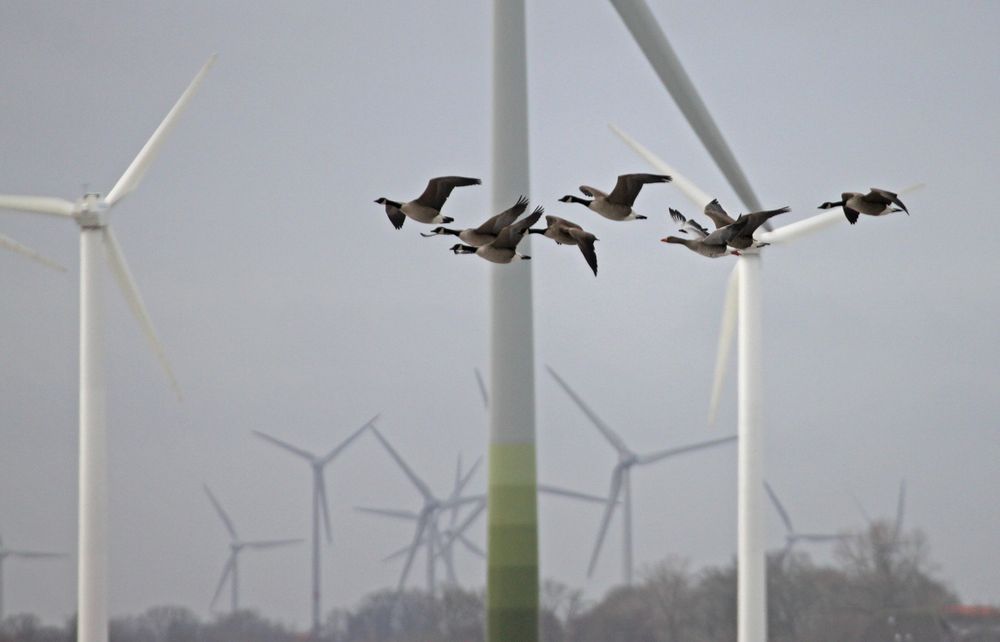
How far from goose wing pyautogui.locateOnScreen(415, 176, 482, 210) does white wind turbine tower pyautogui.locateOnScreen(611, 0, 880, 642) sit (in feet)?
50.3

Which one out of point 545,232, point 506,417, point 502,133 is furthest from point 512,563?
point 545,232

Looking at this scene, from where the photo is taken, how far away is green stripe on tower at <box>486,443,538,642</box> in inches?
1467

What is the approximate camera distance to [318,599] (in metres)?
79.5

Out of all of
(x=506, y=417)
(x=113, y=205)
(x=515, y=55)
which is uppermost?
(x=515, y=55)

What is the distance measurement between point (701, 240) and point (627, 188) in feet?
4.48

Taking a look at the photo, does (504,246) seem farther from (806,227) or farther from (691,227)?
(806,227)

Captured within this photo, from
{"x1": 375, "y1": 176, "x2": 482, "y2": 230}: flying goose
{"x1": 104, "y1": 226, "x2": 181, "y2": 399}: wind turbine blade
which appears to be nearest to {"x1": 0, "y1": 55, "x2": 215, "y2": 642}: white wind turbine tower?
{"x1": 104, "y1": 226, "x2": 181, "y2": 399}: wind turbine blade

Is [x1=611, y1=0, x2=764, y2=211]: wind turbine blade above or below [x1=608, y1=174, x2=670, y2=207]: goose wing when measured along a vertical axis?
above

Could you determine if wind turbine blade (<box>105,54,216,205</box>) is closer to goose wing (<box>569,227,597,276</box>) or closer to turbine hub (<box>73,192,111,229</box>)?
turbine hub (<box>73,192,111,229</box>)

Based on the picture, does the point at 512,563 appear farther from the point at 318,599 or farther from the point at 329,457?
the point at 318,599

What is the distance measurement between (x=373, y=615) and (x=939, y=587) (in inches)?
1055

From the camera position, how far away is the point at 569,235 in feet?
74.7

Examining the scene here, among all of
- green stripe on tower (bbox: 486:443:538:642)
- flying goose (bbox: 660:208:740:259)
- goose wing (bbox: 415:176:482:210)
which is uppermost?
goose wing (bbox: 415:176:482:210)

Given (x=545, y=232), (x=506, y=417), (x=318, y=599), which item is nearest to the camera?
(x=545, y=232)
